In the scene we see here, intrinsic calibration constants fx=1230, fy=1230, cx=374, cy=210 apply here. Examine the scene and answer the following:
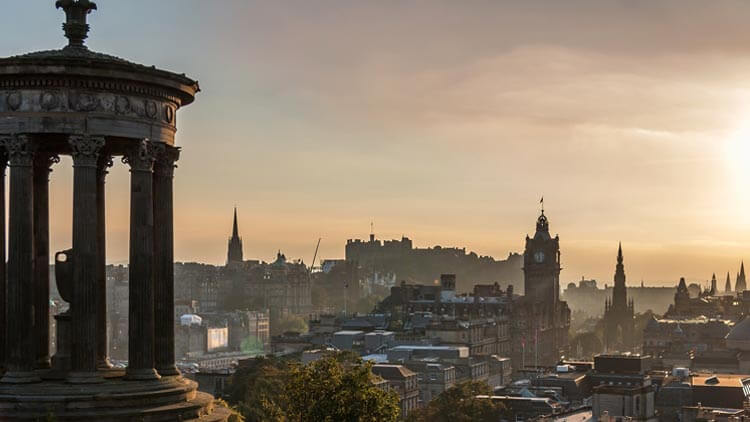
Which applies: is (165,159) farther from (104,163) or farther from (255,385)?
(255,385)

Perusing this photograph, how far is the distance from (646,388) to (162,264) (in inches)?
3898

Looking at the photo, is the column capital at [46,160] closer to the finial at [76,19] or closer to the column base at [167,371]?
the finial at [76,19]

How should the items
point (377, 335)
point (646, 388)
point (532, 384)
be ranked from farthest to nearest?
point (377, 335)
point (532, 384)
point (646, 388)

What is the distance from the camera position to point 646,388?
417ft

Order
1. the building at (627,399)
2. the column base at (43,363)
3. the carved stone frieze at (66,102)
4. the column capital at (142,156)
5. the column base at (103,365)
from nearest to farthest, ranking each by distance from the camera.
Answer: the carved stone frieze at (66,102) → the column capital at (142,156) → the column base at (43,363) → the column base at (103,365) → the building at (627,399)

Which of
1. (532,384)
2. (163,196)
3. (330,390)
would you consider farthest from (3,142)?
(532,384)

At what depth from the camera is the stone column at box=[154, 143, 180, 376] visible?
35.7 metres

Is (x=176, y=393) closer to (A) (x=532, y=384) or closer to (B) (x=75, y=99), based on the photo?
(B) (x=75, y=99)

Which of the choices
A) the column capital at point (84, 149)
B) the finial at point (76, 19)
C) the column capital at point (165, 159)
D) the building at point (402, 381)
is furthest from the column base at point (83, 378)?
the building at point (402, 381)

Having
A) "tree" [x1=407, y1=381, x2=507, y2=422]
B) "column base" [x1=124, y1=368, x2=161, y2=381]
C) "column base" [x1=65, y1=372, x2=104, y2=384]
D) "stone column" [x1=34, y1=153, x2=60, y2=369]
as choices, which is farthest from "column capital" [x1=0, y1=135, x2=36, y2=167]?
"tree" [x1=407, y1=381, x2=507, y2=422]

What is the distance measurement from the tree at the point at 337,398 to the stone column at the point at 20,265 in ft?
47.4

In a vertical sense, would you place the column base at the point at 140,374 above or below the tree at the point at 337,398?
above

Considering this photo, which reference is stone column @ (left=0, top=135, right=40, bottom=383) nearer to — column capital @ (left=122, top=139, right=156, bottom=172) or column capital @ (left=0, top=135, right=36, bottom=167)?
column capital @ (left=0, top=135, right=36, bottom=167)

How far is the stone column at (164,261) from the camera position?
35688 mm
